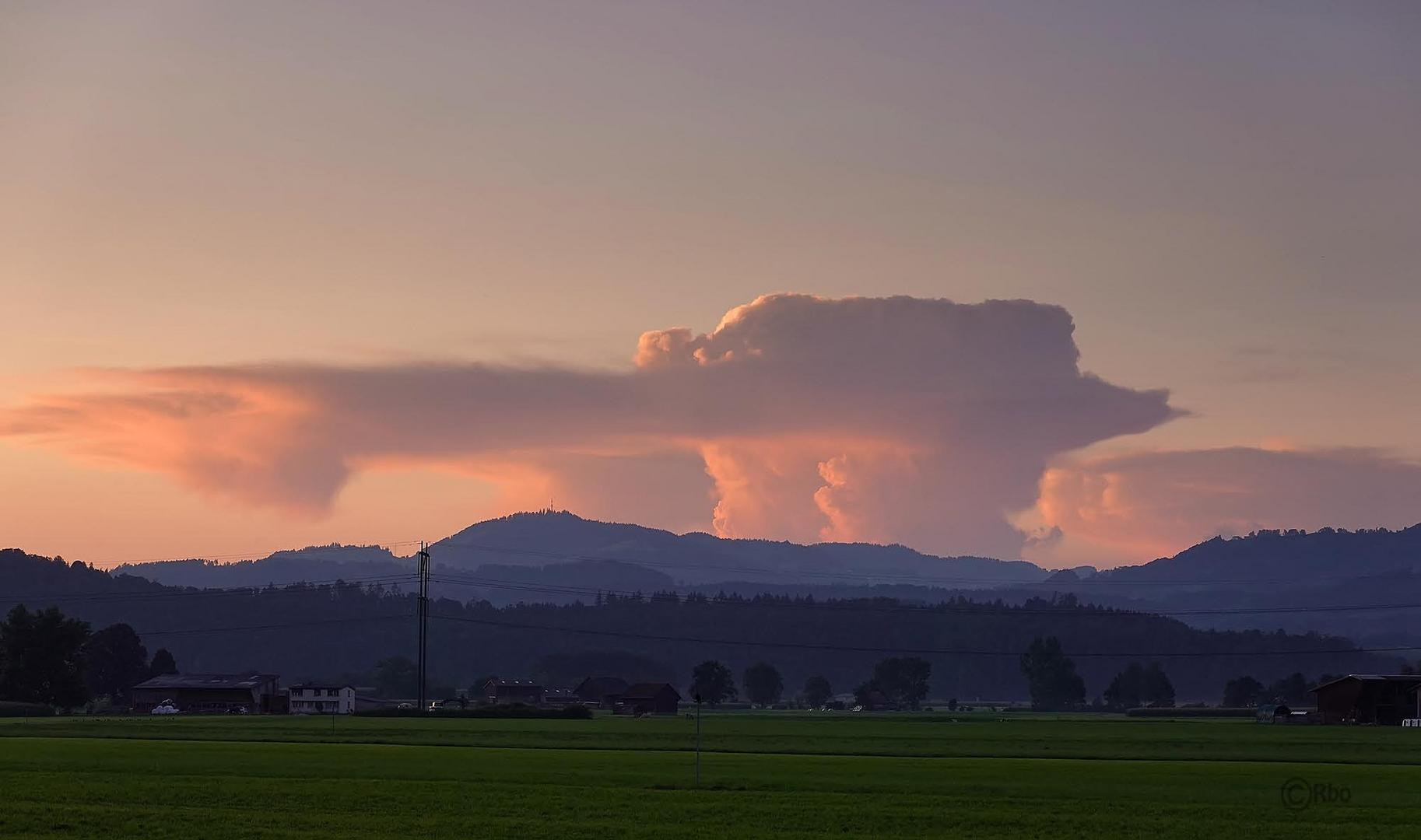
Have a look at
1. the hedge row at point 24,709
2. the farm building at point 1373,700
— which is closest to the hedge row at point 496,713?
the hedge row at point 24,709

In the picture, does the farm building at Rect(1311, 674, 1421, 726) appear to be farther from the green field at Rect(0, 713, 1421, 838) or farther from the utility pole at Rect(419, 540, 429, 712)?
the utility pole at Rect(419, 540, 429, 712)

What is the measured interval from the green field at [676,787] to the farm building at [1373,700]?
69853 millimetres

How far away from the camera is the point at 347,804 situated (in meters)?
56.8

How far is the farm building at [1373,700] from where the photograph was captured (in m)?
175

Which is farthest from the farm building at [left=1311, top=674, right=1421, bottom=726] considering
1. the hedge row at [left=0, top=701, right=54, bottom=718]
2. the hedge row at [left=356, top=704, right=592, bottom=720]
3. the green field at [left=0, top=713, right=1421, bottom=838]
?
the hedge row at [left=0, top=701, right=54, bottom=718]

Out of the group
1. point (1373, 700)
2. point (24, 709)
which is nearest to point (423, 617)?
point (24, 709)

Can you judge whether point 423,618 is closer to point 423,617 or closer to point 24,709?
point 423,617

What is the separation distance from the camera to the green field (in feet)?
169

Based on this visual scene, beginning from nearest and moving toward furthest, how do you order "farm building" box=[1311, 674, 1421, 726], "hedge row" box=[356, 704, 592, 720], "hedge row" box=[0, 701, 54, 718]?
"hedge row" box=[356, 704, 592, 720], "farm building" box=[1311, 674, 1421, 726], "hedge row" box=[0, 701, 54, 718]

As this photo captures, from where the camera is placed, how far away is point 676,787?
64750 millimetres

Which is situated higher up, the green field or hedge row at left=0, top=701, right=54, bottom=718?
the green field

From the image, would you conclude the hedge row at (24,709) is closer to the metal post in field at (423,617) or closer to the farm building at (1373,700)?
the metal post in field at (423,617)

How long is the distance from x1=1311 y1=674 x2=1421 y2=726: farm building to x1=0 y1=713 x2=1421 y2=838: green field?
69853 mm

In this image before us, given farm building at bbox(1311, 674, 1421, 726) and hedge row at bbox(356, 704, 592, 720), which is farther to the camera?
farm building at bbox(1311, 674, 1421, 726)
